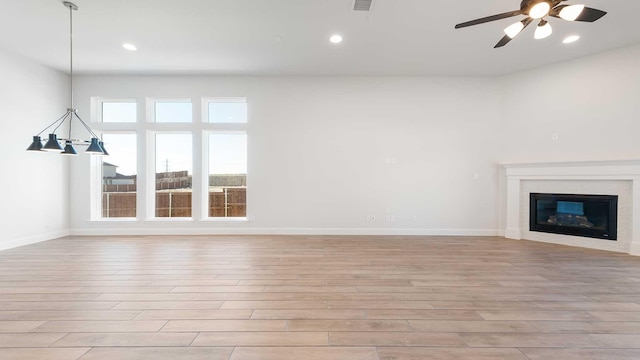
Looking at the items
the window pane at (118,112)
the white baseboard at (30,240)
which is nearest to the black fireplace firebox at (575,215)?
the window pane at (118,112)

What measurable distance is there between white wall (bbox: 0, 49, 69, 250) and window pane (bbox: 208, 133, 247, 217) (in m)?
2.84

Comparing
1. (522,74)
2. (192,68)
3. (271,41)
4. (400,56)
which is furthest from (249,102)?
(522,74)

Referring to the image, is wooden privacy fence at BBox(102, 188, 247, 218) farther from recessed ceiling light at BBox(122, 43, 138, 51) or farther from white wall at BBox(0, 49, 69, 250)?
recessed ceiling light at BBox(122, 43, 138, 51)

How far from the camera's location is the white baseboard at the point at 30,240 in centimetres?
447

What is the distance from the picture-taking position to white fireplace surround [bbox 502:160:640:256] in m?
4.31

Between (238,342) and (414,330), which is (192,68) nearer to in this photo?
(238,342)

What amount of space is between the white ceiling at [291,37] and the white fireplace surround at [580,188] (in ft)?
6.31

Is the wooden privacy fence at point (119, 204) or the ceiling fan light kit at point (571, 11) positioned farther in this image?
the wooden privacy fence at point (119, 204)

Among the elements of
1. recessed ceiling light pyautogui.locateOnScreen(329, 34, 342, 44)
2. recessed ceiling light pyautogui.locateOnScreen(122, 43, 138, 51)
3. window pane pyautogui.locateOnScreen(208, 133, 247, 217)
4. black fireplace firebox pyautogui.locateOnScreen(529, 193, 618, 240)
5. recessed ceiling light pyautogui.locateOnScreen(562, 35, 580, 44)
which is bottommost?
black fireplace firebox pyautogui.locateOnScreen(529, 193, 618, 240)

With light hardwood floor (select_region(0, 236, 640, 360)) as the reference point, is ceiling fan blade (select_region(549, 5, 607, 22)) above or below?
above

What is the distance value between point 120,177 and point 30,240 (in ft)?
5.67

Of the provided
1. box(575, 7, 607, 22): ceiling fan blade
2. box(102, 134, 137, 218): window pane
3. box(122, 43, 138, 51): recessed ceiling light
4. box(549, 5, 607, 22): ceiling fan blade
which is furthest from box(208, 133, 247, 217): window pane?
box(575, 7, 607, 22): ceiling fan blade

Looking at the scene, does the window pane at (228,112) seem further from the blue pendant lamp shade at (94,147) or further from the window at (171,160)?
the blue pendant lamp shade at (94,147)

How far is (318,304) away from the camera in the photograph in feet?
8.28
